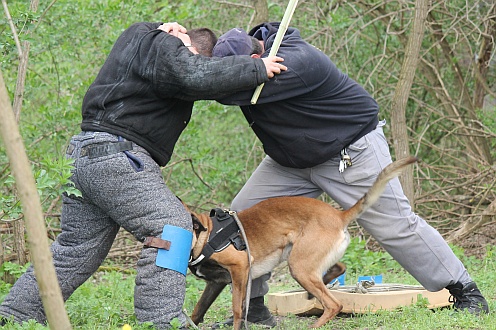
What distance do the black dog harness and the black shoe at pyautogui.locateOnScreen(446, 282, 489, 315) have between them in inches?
59.4

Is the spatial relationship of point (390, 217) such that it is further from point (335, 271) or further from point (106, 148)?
point (106, 148)

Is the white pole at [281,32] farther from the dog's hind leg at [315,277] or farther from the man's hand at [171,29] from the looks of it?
the dog's hind leg at [315,277]

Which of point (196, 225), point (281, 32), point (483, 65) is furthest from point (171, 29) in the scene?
point (483, 65)

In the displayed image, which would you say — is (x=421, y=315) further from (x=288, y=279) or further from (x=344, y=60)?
(x=344, y=60)

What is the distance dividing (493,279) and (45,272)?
484 cm

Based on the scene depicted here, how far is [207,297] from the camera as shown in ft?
17.0

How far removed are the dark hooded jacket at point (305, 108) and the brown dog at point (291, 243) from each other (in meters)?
0.34

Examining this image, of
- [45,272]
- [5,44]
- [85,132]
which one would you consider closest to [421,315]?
[85,132]

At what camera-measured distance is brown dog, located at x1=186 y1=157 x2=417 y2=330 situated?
15.5 feet

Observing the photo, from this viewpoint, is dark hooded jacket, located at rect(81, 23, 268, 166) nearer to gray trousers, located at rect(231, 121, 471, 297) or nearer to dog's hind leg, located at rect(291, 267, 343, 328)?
gray trousers, located at rect(231, 121, 471, 297)

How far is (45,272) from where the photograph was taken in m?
2.87

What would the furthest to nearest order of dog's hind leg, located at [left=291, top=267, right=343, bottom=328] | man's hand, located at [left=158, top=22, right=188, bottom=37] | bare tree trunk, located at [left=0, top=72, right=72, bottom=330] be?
dog's hind leg, located at [left=291, top=267, right=343, bottom=328] → man's hand, located at [left=158, top=22, right=188, bottom=37] → bare tree trunk, located at [left=0, top=72, right=72, bottom=330]

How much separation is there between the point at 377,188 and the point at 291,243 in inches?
28.0

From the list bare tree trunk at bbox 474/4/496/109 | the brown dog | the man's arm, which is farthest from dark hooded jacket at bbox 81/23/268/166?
bare tree trunk at bbox 474/4/496/109
